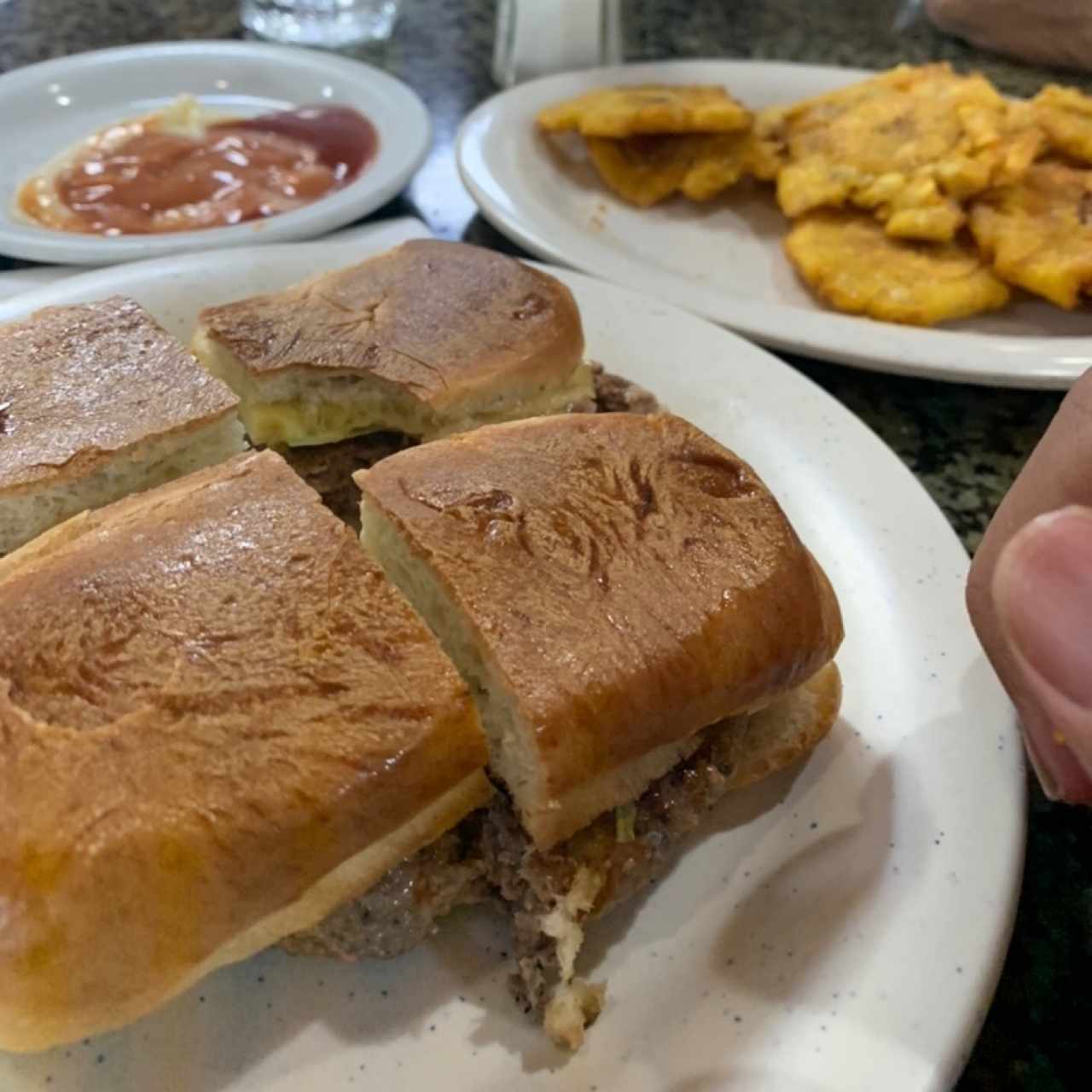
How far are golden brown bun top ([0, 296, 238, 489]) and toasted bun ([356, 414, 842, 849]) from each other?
1.25ft

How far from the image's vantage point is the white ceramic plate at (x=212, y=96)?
8.48ft

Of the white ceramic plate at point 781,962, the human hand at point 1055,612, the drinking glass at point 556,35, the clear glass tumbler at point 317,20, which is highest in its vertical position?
the human hand at point 1055,612

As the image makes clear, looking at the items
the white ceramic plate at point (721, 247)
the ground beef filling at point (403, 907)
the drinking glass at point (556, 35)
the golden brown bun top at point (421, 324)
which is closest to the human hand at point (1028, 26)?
the white ceramic plate at point (721, 247)

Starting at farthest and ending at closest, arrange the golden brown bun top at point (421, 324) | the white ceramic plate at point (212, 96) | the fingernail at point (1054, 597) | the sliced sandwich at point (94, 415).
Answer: the white ceramic plate at point (212, 96)
the golden brown bun top at point (421, 324)
the sliced sandwich at point (94, 415)
the fingernail at point (1054, 597)

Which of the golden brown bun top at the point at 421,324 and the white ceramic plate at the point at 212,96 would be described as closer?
the golden brown bun top at the point at 421,324

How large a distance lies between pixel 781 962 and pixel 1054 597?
51cm

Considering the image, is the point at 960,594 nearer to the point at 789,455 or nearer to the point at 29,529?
the point at 789,455

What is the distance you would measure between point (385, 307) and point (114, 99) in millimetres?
1960

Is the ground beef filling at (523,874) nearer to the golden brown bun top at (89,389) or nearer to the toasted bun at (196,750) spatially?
the toasted bun at (196,750)

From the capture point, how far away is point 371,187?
250 cm

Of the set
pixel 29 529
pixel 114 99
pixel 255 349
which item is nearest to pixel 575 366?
pixel 255 349

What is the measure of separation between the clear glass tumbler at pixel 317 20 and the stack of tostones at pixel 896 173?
1240 mm

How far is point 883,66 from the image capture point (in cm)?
365

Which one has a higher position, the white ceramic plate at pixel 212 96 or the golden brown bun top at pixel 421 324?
the golden brown bun top at pixel 421 324
